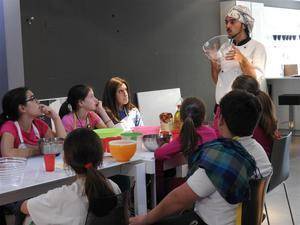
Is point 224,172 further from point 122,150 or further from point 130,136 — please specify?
point 130,136

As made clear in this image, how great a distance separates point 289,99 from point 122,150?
5306mm

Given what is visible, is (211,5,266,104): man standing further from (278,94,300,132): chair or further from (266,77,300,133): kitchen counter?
(266,77,300,133): kitchen counter

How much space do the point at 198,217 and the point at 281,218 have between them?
71.5 inches

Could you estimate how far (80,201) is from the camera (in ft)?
5.65

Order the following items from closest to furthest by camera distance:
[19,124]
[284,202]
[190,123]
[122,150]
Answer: [122,150] < [190,123] < [19,124] < [284,202]

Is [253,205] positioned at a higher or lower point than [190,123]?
lower

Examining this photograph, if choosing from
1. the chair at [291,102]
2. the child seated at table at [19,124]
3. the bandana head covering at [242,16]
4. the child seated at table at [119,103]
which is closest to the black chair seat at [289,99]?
the chair at [291,102]

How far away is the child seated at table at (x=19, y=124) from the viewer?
2537 millimetres

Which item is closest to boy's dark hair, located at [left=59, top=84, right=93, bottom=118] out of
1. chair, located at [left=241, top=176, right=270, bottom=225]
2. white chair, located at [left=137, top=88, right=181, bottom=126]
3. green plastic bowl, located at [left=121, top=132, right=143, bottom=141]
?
green plastic bowl, located at [left=121, top=132, right=143, bottom=141]

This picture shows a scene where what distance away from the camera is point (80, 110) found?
3.27 meters

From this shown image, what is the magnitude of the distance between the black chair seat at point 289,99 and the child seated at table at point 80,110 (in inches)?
176

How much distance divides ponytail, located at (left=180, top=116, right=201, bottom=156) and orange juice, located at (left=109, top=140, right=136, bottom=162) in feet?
0.94

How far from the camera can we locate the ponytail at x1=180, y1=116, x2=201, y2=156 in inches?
97.0

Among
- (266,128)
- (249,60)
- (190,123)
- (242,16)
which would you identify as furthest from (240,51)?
(190,123)
